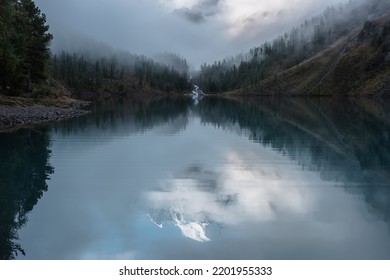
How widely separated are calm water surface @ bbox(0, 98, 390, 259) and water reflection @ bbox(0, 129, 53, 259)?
0.25 ft

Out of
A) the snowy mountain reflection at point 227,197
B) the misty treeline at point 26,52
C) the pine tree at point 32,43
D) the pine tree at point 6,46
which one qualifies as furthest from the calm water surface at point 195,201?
the pine tree at point 32,43

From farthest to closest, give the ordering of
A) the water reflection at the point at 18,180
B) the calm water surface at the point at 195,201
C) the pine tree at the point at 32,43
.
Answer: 1. the pine tree at the point at 32,43
2. the water reflection at the point at 18,180
3. the calm water surface at the point at 195,201

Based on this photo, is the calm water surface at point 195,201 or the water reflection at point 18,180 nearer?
the calm water surface at point 195,201

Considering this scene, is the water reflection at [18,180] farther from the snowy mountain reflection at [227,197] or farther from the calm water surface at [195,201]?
the snowy mountain reflection at [227,197]

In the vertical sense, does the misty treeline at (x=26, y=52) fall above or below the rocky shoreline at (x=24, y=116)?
above

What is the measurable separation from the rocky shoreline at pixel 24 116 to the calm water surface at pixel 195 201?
17.3 meters

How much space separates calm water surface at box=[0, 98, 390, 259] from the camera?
16562mm

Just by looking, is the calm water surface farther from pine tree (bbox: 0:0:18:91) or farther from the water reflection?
pine tree (bbox: 0:0:18:91)

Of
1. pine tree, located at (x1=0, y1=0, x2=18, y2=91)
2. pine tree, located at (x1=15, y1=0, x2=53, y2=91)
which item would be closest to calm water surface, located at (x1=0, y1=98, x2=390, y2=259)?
pine tree, located at (x1=0, y1=0, x2=18, y2=91)

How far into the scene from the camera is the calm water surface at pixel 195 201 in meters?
16.6

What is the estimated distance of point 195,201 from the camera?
893 inches

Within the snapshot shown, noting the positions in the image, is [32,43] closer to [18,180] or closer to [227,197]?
[18,180]
